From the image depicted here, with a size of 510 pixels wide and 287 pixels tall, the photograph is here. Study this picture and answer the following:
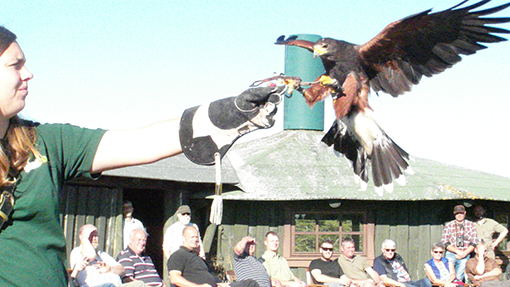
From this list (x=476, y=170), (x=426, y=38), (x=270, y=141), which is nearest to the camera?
(x=426, y=38)

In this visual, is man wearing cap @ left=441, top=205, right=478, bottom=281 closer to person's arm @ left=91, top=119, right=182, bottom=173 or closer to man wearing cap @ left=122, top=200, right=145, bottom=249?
man wearing cap @ left=122, top=200, right=145, bottom=249

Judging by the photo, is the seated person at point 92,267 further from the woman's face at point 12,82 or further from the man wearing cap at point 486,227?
the man wearing cap at point 486,227

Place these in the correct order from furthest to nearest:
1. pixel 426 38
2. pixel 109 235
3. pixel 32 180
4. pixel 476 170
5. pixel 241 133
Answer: pixel 476 170, pixel 109 235, pixel 426 38, pixel 241 133, pixel 32 180

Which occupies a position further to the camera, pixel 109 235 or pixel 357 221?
pixel 357 221

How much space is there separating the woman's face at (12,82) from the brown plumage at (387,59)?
1.89m

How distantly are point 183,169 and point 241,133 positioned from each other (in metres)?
6.35

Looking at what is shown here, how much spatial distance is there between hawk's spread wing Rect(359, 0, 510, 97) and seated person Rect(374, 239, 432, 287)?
4017mm

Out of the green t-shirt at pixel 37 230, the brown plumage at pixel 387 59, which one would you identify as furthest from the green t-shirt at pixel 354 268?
the green t-shirt at pixel 37 230

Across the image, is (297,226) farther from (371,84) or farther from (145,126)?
(145,126)

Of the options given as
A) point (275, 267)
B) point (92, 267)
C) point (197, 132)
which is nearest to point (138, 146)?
point (197, 132)

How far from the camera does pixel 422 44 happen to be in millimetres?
3738

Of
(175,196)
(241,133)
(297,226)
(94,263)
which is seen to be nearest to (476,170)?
(297,226)

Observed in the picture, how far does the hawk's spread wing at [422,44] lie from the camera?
3488 mm

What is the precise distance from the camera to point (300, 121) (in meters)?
10.1
